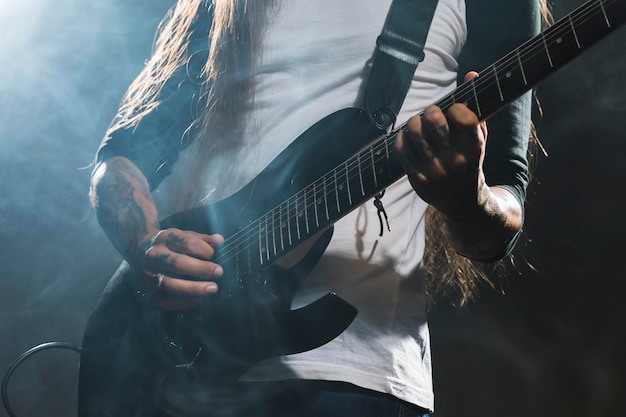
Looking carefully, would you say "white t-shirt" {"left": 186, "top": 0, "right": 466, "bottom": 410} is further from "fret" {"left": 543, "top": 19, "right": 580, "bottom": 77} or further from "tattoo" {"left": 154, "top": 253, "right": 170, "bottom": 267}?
"fret" {"left": 543, "top": 19, "right": 580, "bottom": 77}

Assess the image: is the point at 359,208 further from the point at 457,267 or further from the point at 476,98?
the point at 457,267

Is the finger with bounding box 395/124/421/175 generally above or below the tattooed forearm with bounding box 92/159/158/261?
above

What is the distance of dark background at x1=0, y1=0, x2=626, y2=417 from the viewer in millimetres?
1066

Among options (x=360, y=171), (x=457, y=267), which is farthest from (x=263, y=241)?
(x=457, y=267)

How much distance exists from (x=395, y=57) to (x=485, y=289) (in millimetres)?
587

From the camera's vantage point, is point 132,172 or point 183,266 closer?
point 183,266

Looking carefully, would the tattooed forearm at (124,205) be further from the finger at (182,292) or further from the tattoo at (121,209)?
the finger at (182,292)

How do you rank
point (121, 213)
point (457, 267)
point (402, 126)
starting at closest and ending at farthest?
1. point (402, 126)
2. point (121, 213)
3. point (457, 267)

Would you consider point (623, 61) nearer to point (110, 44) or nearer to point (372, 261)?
point (372, 261)

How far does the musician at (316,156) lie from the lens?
644mm

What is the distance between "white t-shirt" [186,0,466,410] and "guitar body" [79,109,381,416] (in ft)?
0.08

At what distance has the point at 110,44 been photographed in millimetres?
1434

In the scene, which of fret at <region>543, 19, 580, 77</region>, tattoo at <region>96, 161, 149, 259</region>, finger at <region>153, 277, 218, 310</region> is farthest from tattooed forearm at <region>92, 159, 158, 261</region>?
fret at <region>543, 19, 580, 77</region>

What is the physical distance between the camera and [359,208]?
737 mm
